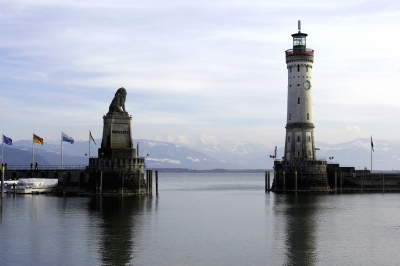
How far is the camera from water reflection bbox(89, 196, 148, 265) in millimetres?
49438

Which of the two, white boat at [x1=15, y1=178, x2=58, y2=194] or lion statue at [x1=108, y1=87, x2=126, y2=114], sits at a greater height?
lion statue at [x1=108, y1=87, x2=126, y2=114]

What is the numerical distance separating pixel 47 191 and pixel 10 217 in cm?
3872

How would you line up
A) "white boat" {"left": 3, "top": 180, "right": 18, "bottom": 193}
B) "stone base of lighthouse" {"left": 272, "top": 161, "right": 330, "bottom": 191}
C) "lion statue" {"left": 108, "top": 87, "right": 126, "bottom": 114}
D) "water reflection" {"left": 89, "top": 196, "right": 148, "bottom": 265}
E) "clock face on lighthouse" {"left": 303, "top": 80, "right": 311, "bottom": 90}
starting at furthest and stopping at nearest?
"clock face on lighthouse" {"left": 303, "top": 80, "right": 311, "bottom": 90}, "stone base of lighthouse" {"left": 272, "top": 161, "right": 330, "bottom": 191}, "white boat" {"left": 3, "top": 180, "right": 18, "bottom": 193}, "lion statue" {"left": 108, "top": 87, "right": 126, "bottom": 114}, "water reflection" {"left": 89, "top": 196, "right": 148, "bottom": 265}

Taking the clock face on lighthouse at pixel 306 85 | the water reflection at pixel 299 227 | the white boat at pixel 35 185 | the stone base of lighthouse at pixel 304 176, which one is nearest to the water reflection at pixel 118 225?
the water reflection at pixel 299 227

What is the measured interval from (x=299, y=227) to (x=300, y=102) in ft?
185

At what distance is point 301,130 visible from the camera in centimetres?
12100

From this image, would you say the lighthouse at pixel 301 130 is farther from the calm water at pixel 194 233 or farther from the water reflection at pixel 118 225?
the water reflection at pixel 118 225

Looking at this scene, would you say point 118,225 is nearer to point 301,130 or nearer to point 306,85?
point 301,130

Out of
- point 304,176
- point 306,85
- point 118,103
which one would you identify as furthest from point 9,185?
point 306,85

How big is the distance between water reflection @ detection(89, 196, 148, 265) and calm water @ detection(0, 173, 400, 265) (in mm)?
79

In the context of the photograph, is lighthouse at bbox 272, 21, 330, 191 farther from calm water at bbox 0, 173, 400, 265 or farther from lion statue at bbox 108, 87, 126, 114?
lion statue at bbox 108, 87, 126, 114

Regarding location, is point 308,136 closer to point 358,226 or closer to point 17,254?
point 358,226

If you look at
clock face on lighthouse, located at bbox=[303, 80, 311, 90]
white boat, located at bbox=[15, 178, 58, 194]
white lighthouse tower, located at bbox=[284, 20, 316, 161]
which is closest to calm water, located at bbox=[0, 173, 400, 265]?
white boat, located at bbox=[15, 178, 58, 194]

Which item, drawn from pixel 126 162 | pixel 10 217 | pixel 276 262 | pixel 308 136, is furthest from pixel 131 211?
pixel 308 136
